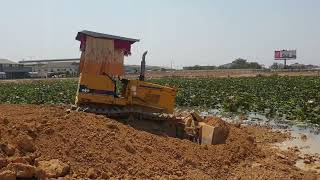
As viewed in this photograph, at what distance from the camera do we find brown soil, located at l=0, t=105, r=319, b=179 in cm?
853

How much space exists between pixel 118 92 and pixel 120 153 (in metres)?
4.63

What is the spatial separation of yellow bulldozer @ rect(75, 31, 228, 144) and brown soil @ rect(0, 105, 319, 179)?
1033 mm

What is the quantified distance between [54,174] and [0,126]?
1.98 metres

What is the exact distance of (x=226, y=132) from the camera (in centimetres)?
1326

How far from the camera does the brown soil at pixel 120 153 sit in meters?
8.53

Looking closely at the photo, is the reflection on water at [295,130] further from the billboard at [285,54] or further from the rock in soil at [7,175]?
the billboard at [285,54]

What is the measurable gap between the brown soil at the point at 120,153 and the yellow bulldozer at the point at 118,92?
1033mm

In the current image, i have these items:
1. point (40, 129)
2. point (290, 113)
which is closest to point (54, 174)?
point (40, 129)

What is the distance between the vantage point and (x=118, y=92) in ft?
46.5

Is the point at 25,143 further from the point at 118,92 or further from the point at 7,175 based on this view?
the point at 118,92

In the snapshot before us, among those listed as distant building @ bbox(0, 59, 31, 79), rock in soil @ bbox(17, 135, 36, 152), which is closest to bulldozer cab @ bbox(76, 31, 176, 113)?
rock in soil @ bbox(17, 135, 36, 152)

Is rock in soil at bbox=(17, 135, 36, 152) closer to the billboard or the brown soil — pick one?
the brown soil

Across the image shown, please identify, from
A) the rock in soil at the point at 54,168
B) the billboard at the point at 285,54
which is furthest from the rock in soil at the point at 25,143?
the billboard at the point at 285,54

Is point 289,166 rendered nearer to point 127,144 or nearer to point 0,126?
point 127,144
